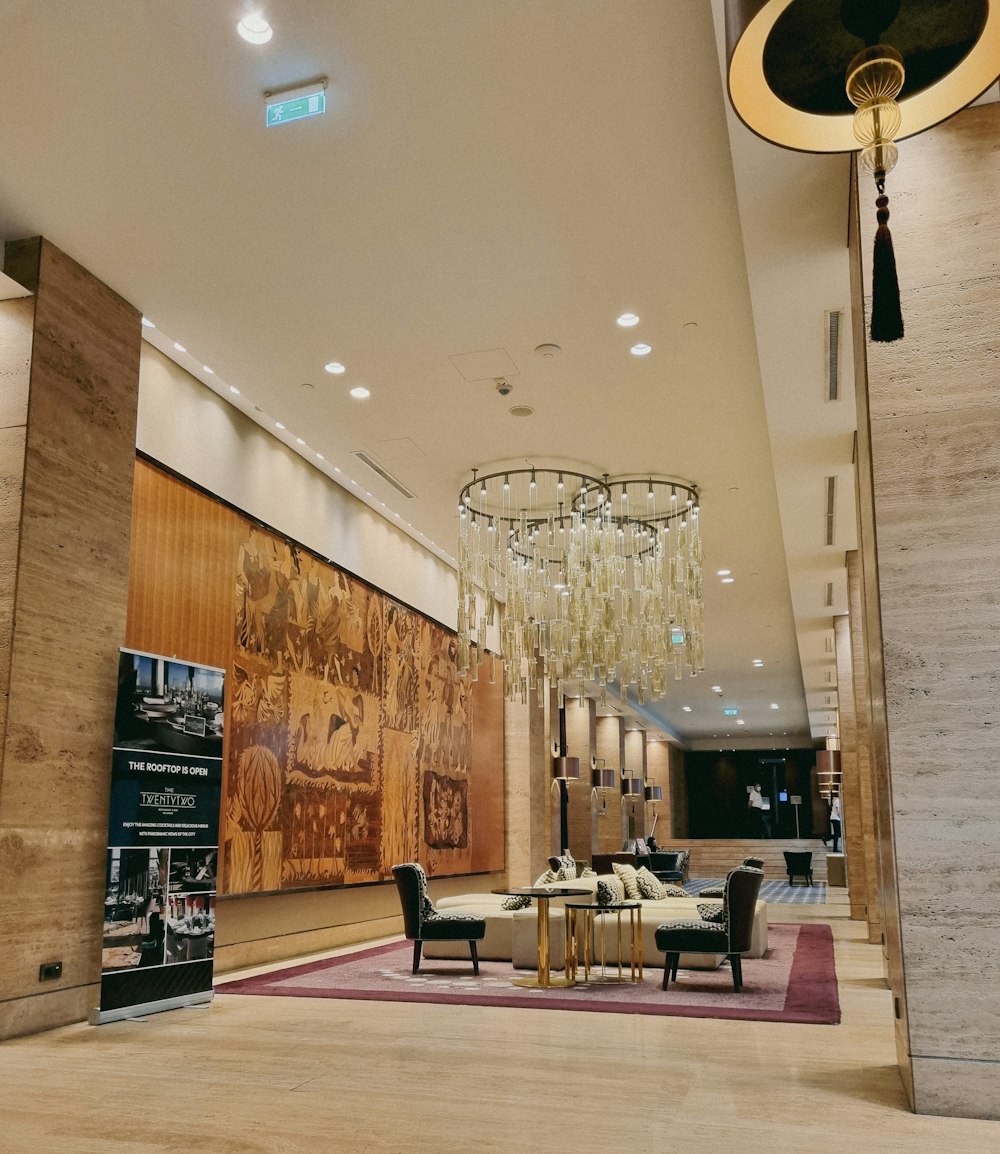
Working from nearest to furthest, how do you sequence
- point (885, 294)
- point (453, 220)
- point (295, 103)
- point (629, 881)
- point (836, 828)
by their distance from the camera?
point (885, 294) < point (295, 103) < point (453, 220) < point (629, 881) < point (836, 828)

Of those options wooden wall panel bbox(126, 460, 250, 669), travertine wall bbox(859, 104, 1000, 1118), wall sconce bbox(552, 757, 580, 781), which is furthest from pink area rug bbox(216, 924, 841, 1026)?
wall sconce bbox(552, 757, 580, 781)

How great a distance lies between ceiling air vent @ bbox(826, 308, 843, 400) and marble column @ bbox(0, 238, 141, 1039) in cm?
526

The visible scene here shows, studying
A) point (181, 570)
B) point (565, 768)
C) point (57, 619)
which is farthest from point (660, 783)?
point (57, 619)

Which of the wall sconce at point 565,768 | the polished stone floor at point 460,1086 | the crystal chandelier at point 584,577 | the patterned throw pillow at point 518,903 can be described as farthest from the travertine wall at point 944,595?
the wall sconce at point 565,768

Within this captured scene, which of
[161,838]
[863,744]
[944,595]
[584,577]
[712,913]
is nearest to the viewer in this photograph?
[944,595]

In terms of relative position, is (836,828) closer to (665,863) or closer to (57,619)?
(665,863)

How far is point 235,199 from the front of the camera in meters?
6.60

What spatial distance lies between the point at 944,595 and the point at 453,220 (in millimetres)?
3980

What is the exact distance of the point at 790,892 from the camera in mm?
24344

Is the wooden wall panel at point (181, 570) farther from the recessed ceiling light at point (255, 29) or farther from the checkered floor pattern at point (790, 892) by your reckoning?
the checkered floor pattern at point (790, 892)

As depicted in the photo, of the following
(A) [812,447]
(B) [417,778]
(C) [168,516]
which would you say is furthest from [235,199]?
(B) [417,778]

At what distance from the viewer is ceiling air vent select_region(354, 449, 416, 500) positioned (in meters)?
10.9

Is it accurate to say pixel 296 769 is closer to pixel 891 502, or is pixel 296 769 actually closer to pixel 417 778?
pixel 417 778

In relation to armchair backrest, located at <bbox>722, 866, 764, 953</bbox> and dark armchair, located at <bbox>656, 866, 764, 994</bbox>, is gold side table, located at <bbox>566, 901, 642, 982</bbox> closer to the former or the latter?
dark armchair, located at <bbox>656, 866, 764, 994</bbox>
